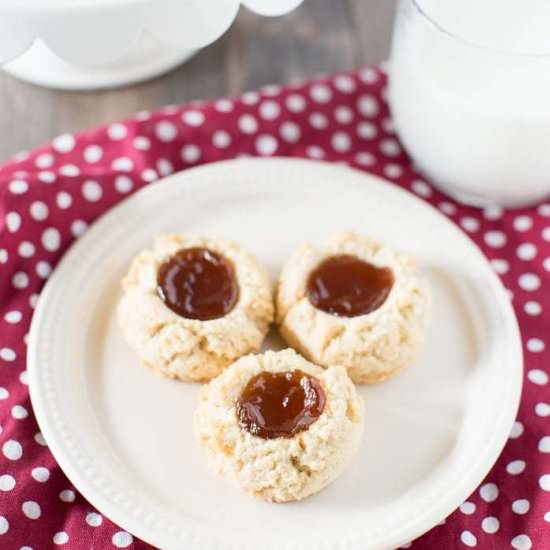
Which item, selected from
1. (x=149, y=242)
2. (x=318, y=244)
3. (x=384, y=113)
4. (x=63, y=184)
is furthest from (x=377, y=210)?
(x=63, y=184)

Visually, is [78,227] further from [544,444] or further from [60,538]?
[544,444]

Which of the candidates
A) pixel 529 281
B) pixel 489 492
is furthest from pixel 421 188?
pixel 489 492

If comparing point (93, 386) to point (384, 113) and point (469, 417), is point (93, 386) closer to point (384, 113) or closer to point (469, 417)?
point (469, 417)

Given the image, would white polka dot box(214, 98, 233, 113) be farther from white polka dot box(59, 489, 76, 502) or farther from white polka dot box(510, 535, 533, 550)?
white polka dot box(510, 535, 533, 550)

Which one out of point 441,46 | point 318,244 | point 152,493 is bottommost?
point 152,493

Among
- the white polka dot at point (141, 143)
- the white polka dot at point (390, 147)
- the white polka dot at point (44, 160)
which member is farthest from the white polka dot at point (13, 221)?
the white polka dot at point (390, 147)

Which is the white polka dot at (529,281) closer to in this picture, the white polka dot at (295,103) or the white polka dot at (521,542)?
the white polka dot at (521,542)
